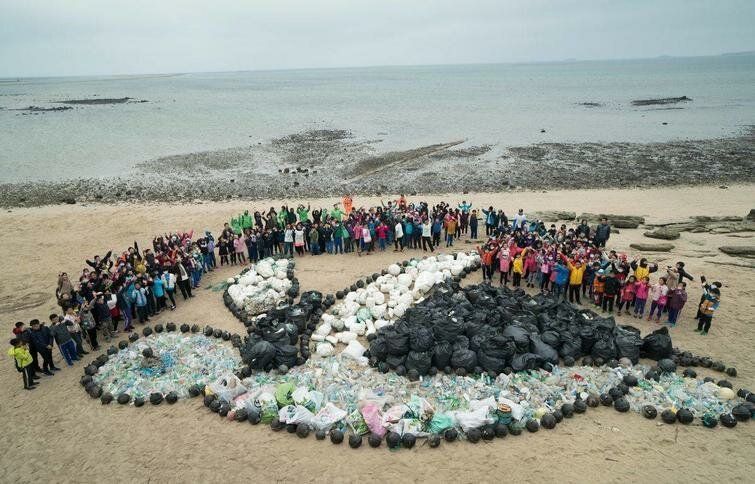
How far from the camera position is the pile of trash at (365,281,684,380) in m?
10.2

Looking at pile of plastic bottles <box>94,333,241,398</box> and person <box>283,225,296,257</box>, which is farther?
person <box>283,225,296,257</box>

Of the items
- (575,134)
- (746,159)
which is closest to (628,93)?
(575,134)

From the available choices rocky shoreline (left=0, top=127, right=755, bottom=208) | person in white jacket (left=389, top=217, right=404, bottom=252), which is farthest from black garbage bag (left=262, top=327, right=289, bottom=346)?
rocky shoreline (left=0, top=127, right=755, bottom=208)

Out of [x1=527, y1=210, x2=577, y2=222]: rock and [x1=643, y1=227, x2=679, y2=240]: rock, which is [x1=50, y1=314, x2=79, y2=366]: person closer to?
[x1=527, y1=210, x2=577, y2=222]: rock

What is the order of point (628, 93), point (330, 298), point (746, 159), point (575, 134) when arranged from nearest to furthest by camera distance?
point (330, 298), point (746, 159), point (575, 134), point (628, 93)

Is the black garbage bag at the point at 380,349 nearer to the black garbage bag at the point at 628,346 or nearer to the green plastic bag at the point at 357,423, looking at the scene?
the green plastic bag at the point at 357,423

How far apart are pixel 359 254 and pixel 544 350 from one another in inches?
352

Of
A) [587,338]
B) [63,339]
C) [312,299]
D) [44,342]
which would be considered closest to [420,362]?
[587,338]

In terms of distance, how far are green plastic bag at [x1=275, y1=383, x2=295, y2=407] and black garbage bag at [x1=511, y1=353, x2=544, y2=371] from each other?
187 inches

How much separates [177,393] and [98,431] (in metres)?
1.53

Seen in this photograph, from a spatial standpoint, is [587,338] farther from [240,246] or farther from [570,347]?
[240,246]

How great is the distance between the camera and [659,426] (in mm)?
8789

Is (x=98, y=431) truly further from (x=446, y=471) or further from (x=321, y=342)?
(x=446, y=471)

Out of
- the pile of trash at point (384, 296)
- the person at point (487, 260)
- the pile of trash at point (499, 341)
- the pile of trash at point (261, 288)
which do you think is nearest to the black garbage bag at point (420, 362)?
the pile of trash at point (499, 341)
